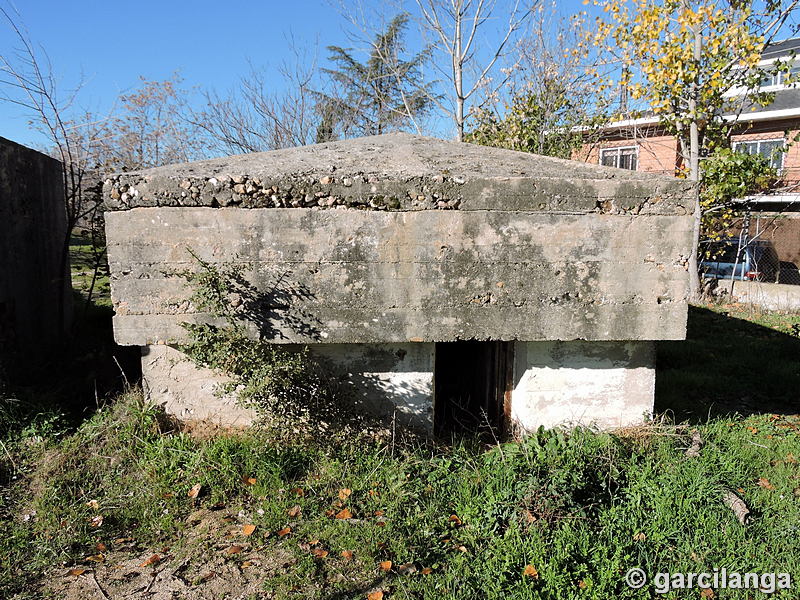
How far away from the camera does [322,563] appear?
10.0ft

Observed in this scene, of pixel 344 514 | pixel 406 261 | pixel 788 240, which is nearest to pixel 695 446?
pixel 406 261

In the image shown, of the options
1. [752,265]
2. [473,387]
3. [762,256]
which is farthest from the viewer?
[762,256]

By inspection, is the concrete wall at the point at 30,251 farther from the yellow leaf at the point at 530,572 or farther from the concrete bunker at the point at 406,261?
the yellow leaf at the point at 530,572

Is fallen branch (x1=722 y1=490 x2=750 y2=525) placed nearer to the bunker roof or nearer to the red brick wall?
the bunker roof

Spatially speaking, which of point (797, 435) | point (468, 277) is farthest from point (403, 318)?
point (797, 435)

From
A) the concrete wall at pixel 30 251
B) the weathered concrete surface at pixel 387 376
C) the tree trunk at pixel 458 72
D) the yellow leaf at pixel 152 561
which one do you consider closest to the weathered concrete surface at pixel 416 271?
the weathered concrete surface at pixel 387 376

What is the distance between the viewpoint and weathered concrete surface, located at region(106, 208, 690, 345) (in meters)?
3.89

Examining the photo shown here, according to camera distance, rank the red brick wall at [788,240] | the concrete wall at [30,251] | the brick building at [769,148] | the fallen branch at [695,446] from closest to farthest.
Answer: the fallen branch at [695,446] < the concrete wall at [30,251] < the red brick wall at [788,240] < the brick building at [769,148]

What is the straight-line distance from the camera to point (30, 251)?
18.0ft

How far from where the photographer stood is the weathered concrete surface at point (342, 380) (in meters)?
4.27

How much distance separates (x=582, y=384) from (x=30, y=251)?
573cm
